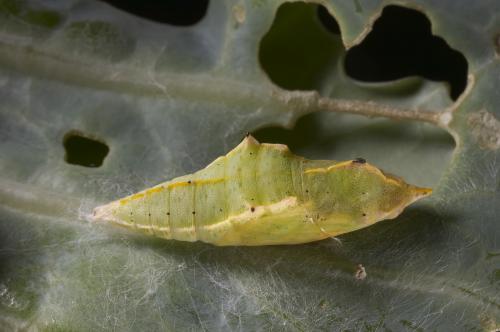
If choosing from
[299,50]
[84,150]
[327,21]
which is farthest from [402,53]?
[84,150]

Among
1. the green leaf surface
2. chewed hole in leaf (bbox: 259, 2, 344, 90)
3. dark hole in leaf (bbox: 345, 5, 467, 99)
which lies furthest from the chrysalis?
dark hole in leaf (bbox: 345, 5, 467, 99)

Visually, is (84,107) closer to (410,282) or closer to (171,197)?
(171,197)

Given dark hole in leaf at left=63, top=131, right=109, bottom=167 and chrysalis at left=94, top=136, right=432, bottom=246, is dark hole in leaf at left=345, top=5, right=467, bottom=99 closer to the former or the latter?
chrysalis at left=94, top=136, right=432, bottom=246

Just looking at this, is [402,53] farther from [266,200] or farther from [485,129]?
[266,200]

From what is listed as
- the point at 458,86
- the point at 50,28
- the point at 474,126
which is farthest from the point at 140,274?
the point at 458,86

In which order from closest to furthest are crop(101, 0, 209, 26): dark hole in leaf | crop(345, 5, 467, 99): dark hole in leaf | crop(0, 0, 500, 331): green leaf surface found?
1. crop(0, 0, 500, 331): green leaf surface
2. crop(345, 5, 467, 99): dark hole in leaf
3. crop(101, 0, 209, 26): dark hole in leaf

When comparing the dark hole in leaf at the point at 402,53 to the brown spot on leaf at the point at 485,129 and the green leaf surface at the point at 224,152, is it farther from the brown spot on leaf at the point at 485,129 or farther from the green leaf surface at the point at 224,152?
the brown spot on leaf at the point at 485,129

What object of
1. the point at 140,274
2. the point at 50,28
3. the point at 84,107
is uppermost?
the point at 50,28
